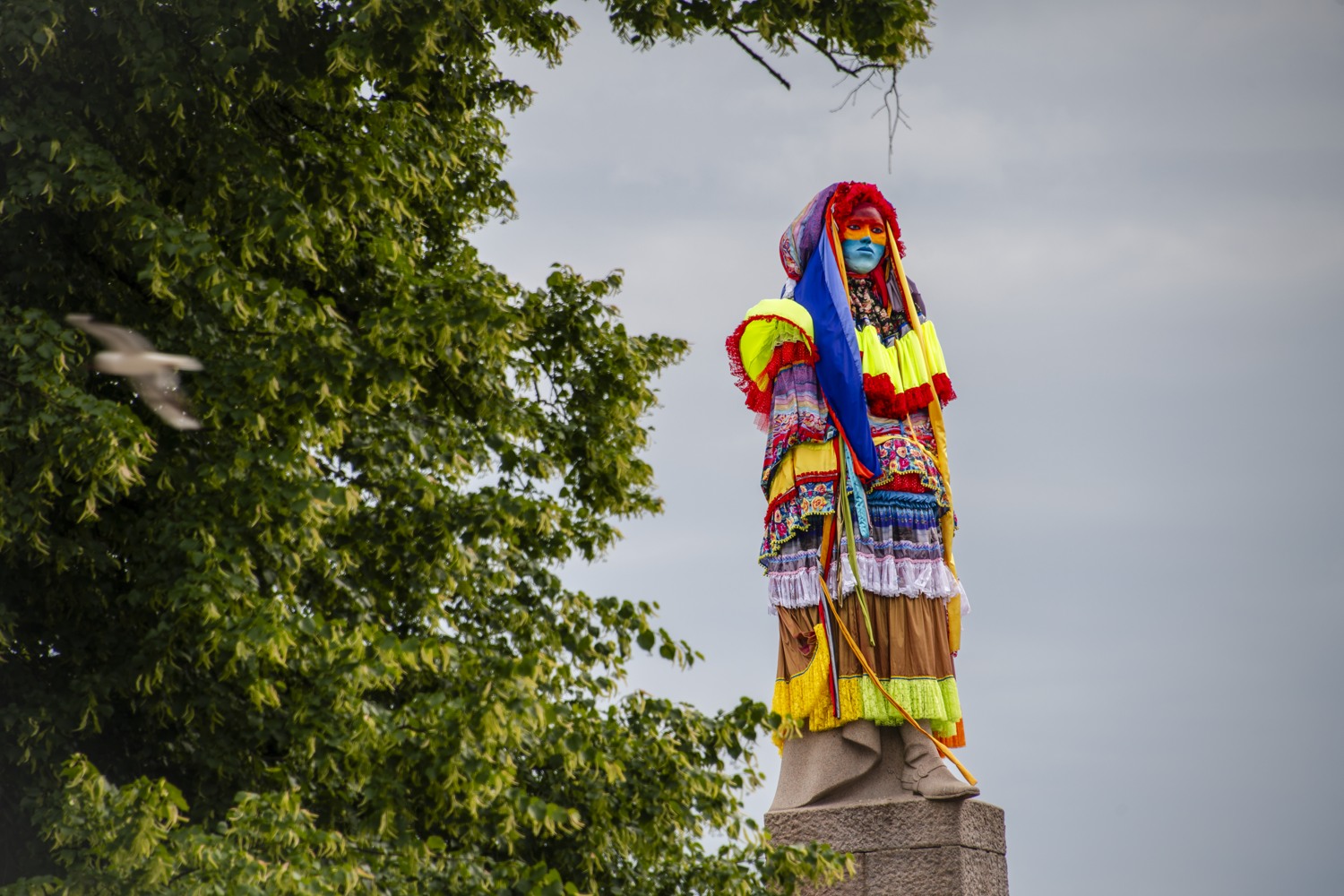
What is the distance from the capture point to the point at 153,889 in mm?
5500

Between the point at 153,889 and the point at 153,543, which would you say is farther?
the point at 153,543

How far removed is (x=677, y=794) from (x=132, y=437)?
2.70 m

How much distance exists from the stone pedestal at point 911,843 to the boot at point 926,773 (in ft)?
0.21

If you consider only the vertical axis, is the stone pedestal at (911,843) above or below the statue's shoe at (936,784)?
below

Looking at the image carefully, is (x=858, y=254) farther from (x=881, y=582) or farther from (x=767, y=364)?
(x=881, y=582)

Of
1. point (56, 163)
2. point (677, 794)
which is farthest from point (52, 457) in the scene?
point (677, 794)

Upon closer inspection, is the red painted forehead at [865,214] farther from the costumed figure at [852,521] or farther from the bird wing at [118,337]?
the bird wing at [118,337]

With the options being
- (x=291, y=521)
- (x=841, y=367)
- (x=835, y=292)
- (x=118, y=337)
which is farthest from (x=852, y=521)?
(x=118, y=337)

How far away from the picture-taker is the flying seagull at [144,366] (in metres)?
6.48

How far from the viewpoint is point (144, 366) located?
21.3 feet

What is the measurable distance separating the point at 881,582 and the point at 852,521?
34cm

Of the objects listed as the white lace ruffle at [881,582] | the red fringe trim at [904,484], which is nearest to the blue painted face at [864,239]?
the red fringe trim at [904,484]

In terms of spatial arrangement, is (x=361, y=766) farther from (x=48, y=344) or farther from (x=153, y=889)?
(x=48, y=344)

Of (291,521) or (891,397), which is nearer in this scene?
(291,521)
